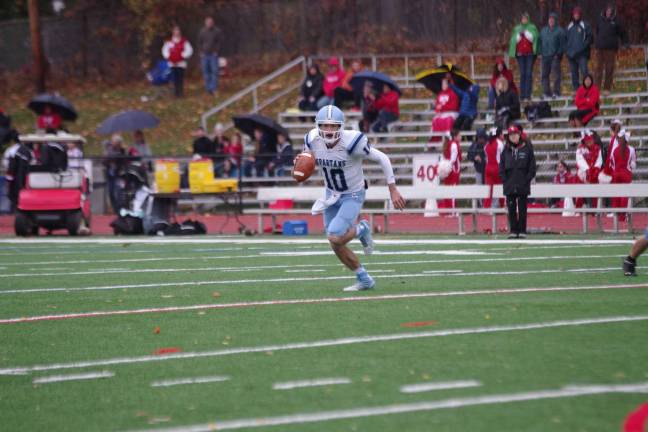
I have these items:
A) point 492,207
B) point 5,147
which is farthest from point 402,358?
point 5,147

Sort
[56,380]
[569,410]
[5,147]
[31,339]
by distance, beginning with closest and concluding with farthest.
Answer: [569,410] → [56,380] → [31,339] → [5,147]

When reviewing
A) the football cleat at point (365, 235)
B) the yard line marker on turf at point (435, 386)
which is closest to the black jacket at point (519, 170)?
the football cleat at point (365, 235)

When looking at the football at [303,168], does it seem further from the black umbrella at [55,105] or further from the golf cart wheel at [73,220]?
the black umbrella at [55,105]

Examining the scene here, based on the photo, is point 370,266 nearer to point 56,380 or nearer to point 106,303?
point 106,303

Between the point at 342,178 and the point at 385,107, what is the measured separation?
16.9 m

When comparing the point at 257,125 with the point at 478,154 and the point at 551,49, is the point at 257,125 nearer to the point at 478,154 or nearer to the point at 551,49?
the point at 478,154

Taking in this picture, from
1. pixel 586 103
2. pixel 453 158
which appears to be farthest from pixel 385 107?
pixel 453 158

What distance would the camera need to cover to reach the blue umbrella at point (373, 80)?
96.1 ft

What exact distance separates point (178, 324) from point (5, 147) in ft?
77.5

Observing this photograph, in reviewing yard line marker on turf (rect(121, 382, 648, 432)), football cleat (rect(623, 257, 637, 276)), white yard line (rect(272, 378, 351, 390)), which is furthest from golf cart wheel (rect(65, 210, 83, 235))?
yard line marker on turf (rect(121, 382, 648, 432))

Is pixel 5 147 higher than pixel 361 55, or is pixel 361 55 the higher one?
pixel 361 55

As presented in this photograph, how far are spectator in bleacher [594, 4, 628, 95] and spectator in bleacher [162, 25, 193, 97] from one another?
11.7 m

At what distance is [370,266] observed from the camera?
1539 centimetres

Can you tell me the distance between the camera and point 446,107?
28.4 metres
